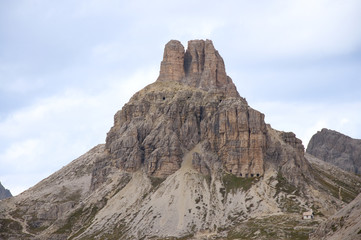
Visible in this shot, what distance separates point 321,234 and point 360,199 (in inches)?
541

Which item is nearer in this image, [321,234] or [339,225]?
[339,225]

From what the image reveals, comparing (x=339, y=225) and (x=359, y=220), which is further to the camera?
(x=339, y=225)

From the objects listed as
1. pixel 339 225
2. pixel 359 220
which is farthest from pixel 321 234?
pixel 359 220

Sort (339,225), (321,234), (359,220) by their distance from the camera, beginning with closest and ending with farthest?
(359,220), (339,225), (321,234)

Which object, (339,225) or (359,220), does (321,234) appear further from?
(359,220)

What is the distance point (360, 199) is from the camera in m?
136

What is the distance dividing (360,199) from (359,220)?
15426 mm

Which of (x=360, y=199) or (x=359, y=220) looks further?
(x=360, y=199)

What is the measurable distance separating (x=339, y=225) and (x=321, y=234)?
33.1 feet

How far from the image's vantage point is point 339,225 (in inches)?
5187

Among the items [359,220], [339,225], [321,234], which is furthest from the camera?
[321,234]
